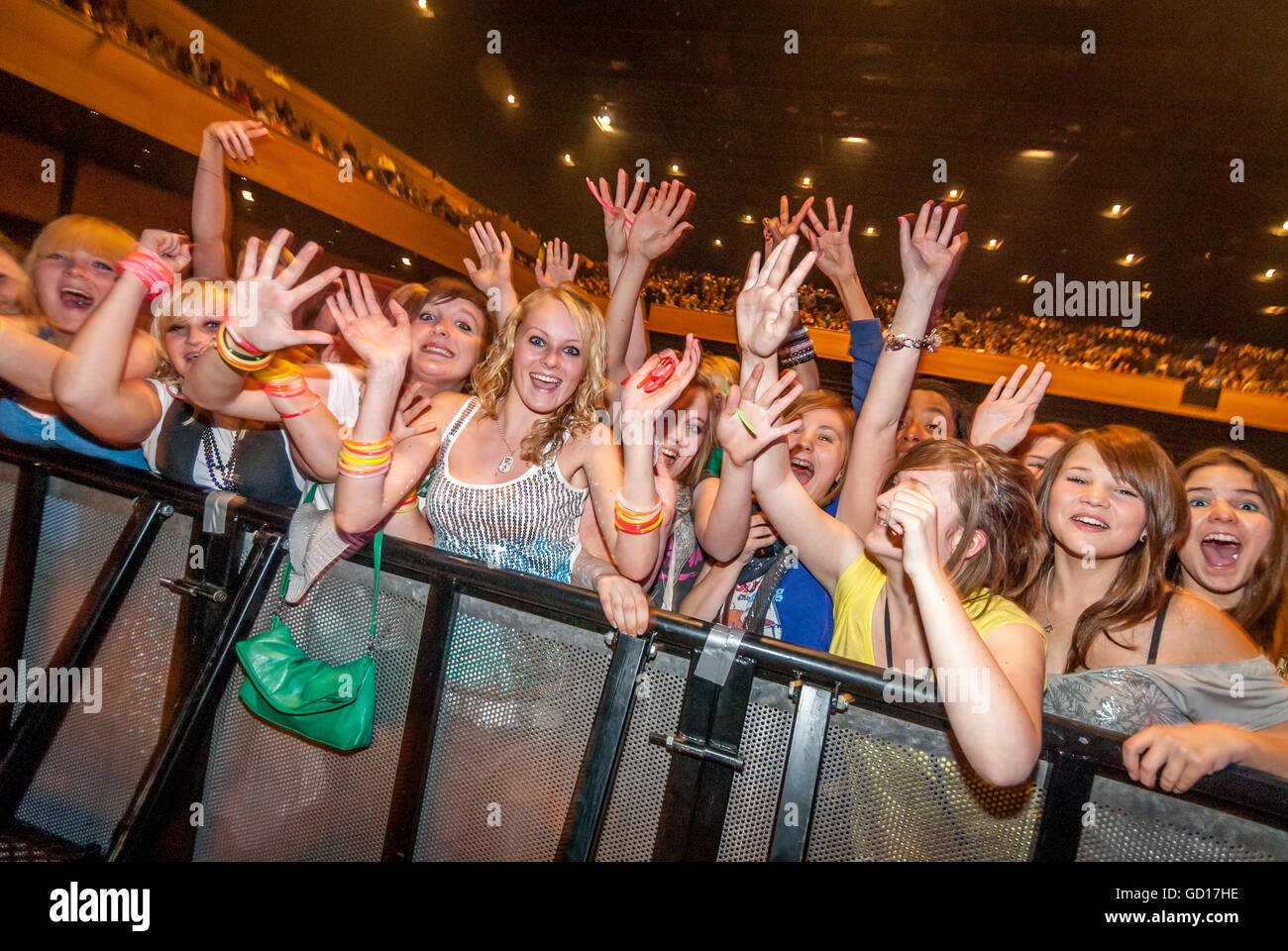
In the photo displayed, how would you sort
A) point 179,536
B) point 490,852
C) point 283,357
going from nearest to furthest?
point 490,852, point 179,536, point 283,357

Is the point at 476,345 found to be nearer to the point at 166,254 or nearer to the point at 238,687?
the point at 166,254

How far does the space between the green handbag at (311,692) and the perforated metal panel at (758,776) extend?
0.74 metres

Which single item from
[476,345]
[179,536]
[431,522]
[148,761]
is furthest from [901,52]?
[148,761]

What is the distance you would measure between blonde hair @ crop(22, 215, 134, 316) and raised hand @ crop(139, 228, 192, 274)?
23.8 inches

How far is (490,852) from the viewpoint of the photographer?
1.33m

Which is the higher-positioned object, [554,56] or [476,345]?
[554,56]

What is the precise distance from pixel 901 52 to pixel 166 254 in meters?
4.87

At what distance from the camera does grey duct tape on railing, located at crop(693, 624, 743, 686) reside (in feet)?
3.96

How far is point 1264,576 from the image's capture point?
1880 millimetres

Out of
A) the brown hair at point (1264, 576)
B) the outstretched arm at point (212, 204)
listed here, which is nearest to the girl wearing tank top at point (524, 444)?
the outstretched arm at point (212, 204)

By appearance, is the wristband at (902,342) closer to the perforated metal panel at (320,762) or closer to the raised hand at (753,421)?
the raised hand at (753,421)

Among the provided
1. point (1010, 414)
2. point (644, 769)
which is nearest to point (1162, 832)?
point (644, 769)

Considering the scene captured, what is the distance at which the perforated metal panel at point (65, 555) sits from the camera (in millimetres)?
1683

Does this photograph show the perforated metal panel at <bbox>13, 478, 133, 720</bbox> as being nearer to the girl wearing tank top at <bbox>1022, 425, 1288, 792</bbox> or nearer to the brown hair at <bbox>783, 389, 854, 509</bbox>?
the brown hair at <bbox>783, 389, 854, 509</bbox>
